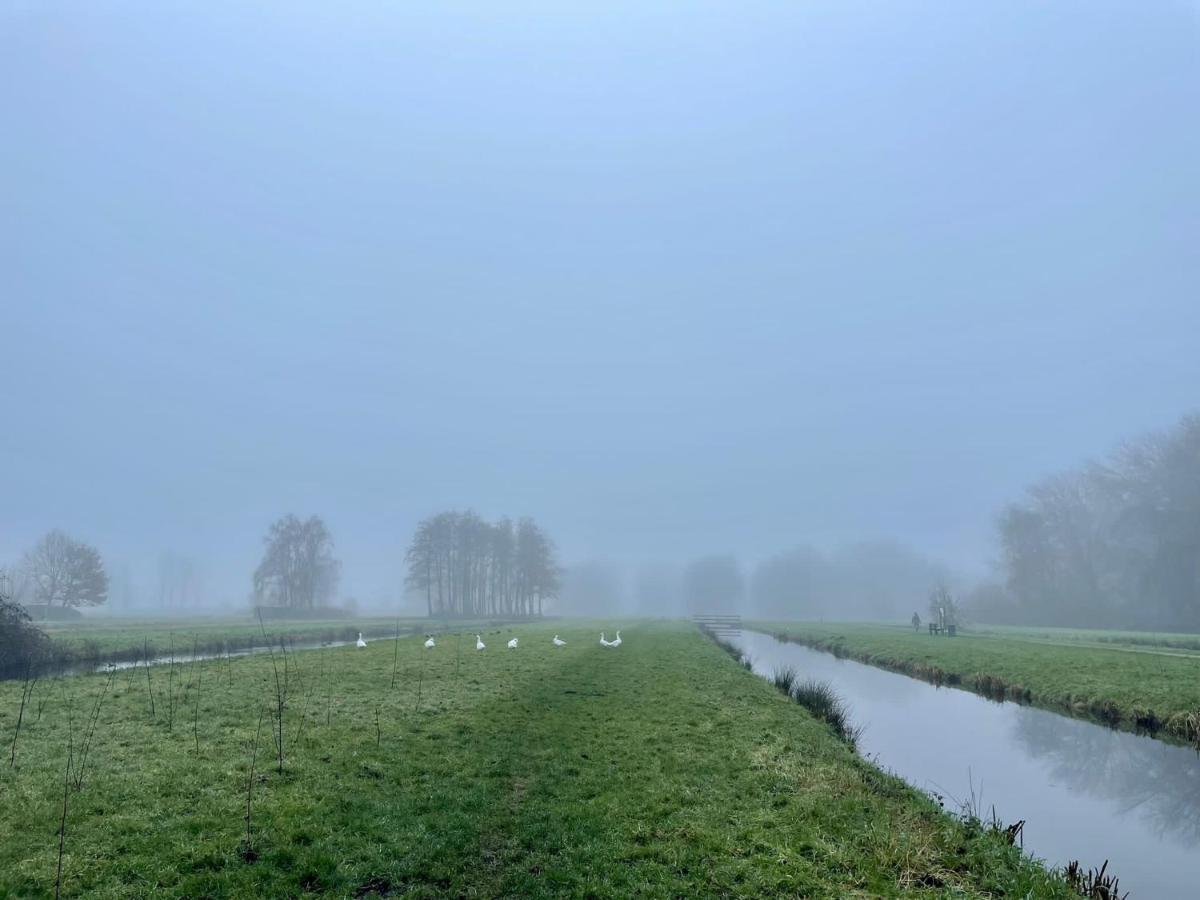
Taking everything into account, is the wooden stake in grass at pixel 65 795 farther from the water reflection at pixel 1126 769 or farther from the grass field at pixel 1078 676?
the grass field at pixel 1078 676

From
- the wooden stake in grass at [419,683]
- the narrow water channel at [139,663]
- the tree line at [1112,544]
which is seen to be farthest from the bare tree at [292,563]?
the tree line at [1112,544]

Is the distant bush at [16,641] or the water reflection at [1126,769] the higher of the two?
the distant bush at [16,641]

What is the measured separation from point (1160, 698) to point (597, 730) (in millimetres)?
22742

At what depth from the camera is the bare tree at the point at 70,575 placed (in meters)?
91.4

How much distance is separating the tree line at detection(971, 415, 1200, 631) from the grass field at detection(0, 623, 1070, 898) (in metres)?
85.5

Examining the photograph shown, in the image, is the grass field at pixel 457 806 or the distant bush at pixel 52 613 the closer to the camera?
the grass field at pixel 457 806

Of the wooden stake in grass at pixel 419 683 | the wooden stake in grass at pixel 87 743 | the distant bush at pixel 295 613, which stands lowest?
the distant bush at pixel 295 613

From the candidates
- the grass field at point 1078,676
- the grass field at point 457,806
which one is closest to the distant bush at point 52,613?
the grass field at point 457,806

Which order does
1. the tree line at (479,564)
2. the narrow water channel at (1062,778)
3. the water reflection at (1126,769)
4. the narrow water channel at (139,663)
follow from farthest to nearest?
the tree line at (479,564) < the narrow water channel at (139,663) < the water reflection at (1126,769) < the narrow water channel at (1062,778)

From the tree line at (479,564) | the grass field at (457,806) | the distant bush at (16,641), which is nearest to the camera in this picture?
the grass field at (457,806)

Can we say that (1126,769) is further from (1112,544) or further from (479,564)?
(479,564)

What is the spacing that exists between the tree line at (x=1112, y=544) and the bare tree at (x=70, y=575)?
146301 millimetres

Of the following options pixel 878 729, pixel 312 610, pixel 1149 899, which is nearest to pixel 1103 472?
pixel 878 729

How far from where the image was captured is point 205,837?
10680mm
